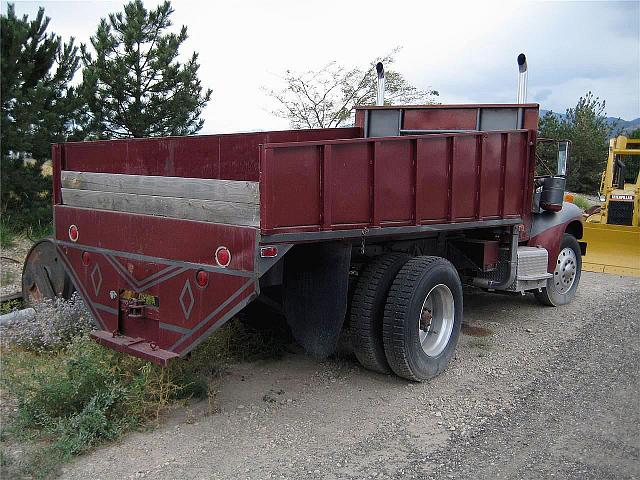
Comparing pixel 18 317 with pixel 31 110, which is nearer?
pixel 18 317

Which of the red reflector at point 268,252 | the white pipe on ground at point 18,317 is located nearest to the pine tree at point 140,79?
the white pipe on ground at point 18,317

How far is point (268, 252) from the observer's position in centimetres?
410

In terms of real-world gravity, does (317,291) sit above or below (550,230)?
below

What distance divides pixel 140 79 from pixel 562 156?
28.9ft

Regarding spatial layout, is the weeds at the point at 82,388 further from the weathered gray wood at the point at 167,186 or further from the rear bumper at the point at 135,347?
the weathered gray wood at the point at 167,186

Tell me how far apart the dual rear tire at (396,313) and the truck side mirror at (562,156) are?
9.63ft

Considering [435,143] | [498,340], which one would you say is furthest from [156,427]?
[498,340]

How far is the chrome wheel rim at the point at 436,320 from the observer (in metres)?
5.56

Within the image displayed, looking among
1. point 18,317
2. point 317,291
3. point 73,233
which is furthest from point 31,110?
point 317,291

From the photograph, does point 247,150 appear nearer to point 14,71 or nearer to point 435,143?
point 435,143

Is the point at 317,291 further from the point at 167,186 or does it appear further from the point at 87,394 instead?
the point at 87,394

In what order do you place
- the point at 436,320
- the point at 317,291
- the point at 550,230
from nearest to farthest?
the point at 317,291 → the point at 436,320 → the point at 550,230

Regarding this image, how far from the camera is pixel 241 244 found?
13.5 feet

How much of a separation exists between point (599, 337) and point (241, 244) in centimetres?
465
